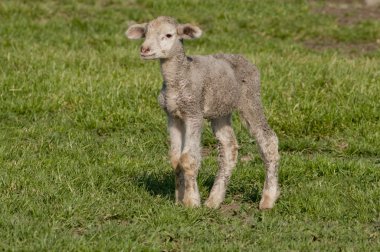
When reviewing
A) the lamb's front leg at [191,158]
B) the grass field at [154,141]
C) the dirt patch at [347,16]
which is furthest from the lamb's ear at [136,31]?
the dirt patch at [347,16]

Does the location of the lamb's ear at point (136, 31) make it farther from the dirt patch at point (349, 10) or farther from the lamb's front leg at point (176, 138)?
the dirt patch at point (349, 10)

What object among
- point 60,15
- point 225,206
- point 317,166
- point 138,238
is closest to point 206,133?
point 317,166

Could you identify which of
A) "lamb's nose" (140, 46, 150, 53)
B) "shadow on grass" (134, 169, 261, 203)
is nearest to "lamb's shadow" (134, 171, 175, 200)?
"shadow on grass" (134, 169, 261, 203)

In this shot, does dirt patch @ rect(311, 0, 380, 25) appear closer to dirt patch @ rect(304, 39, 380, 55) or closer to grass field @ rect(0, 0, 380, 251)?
grass field @ rect(0, 0, 380, 251)

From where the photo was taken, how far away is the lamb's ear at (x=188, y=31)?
8570mm

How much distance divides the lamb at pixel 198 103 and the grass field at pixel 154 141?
0.29 m

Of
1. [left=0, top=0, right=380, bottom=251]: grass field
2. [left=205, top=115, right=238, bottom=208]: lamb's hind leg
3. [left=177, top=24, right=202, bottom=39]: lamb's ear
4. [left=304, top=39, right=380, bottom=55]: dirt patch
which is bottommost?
[left=304, top=39, right=380, bottom=55]: dirt patch

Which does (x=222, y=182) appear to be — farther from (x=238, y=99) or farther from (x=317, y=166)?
(x=317, y=166)

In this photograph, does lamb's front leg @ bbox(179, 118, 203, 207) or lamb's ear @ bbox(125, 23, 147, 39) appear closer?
lamb's front leg @ bbox(179, 118, 203, 207)

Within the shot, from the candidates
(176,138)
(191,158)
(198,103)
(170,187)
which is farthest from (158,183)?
(198,103)

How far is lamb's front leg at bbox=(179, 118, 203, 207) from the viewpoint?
28.2ft

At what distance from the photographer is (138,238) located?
7.71 m

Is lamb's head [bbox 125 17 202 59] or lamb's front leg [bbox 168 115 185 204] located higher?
lamb's head [bbox 125 17 202 59]

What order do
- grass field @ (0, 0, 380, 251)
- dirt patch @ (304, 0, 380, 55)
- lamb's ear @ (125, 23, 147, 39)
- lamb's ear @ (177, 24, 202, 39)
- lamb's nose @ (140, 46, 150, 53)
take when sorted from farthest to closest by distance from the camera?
dirt patch @ (304, 0, 380, 55) → lamb's ear @ (125, 23, 147, 39) → lamb's ear @ (177, 24, 202, 39) → lamb's nose @ (140, 46, 150, 53) → grass field @ (0, 0, 380, 251)
